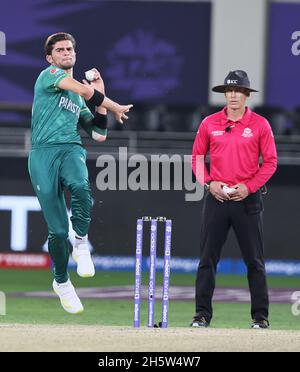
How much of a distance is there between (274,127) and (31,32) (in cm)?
543

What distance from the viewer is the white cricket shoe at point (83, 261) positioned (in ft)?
34.5

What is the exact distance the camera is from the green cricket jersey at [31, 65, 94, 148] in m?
10.6

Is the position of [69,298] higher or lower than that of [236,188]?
lower

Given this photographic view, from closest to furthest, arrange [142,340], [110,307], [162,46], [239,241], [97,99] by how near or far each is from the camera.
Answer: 1. [142,340]
2. [97,99]
3. [239,241]
4. [110,307]
5. [162,46]

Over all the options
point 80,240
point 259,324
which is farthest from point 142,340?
point 259,324

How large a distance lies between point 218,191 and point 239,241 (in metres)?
0.49

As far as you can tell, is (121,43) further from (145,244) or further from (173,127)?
(145,244)

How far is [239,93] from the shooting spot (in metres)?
11.2

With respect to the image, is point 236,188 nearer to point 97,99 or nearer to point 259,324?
point 259,324

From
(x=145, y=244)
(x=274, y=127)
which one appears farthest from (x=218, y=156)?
(x=274, y=127)

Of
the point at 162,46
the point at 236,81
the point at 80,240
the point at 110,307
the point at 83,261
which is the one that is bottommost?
the point at 110,307

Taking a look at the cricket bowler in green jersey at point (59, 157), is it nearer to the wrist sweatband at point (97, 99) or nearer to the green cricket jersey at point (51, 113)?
the green cricket jersey at point (51, 113)

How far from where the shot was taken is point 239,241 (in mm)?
11141

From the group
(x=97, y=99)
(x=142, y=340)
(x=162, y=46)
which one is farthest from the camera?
(x=162, y=46)
